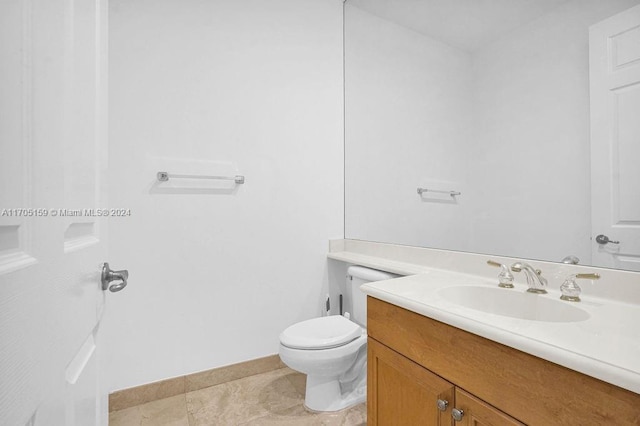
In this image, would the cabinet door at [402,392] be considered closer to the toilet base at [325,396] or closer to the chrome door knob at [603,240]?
the toilet base at [325,396]

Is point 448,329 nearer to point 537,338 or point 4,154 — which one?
point 537,338

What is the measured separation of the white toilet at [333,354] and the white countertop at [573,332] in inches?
20.9

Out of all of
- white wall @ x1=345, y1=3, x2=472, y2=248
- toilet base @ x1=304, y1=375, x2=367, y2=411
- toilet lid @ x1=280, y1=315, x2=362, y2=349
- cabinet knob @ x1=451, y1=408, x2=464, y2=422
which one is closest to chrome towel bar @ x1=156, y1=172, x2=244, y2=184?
white wall @ x1=345, y1=3, x2=472, y2=248

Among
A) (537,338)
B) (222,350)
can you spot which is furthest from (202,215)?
(537,338)

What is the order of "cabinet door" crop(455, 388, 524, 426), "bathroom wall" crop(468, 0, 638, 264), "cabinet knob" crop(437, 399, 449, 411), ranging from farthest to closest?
"bathroom wall" crop(468, 0, 638, 264) → "cabinet knob" crop(437, 399, 449, 411) → "cabinet door" crop(455, 388, 524, 426)

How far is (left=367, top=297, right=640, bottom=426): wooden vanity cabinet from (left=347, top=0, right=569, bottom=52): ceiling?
125 centimetres

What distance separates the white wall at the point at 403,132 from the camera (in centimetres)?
142

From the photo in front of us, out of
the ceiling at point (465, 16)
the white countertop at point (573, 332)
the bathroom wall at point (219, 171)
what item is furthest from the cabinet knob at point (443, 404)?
the ceiling at point (465, 16)

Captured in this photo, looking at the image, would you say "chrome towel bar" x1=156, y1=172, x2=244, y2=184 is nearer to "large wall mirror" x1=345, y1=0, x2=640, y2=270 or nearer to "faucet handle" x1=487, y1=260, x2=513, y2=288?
"large wall mirror" x1=345, y1=0, x2=640, y2=270

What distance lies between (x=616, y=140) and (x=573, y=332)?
0.68 m

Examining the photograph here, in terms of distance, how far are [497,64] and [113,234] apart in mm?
2043

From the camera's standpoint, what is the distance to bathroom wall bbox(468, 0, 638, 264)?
3.21ft

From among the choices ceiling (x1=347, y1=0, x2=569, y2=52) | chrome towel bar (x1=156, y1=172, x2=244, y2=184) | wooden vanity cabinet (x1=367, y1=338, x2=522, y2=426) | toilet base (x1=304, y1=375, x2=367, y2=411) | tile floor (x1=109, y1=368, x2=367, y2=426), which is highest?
ceiling (x1=347, y1=0, x2=569, y2=52)

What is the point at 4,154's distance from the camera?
0.94 ft
